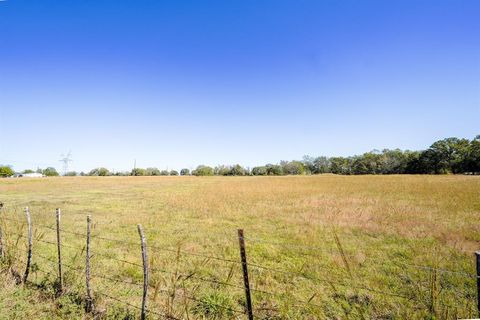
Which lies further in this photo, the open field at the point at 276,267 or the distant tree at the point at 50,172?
the distant tree at the point at 50,172

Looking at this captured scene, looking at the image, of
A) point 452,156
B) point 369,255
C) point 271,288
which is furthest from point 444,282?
point 452,156

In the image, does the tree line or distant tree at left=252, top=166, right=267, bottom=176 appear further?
distant tree at left=252, top=166, right=267, bottom=176

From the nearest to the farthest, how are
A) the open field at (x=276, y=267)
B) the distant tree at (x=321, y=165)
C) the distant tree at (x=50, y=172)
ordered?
the open field at (x=276, y=267), the distant tree at (x=321, y=165), the distant tree at (x=50, y=172)

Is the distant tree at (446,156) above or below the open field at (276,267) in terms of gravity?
above

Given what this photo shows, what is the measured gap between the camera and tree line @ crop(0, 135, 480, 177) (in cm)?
7912

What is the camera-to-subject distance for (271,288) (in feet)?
19.7

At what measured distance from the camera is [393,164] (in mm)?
106625

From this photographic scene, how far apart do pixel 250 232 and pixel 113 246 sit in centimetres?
562

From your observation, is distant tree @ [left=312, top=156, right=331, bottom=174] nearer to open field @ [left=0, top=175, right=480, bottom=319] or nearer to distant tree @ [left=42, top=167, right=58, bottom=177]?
open field @ [left=0, top=175, right=480, bottom=319]

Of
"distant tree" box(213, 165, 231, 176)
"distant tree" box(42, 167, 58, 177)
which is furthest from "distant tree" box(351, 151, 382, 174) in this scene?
"distant tree" box(42, 167, 58, 177)

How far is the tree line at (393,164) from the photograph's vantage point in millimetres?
79125

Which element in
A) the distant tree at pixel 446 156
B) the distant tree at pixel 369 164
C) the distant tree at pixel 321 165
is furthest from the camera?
the distant tree at pixel 321 165

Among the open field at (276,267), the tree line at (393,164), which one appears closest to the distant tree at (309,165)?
the tree line at (393,164)

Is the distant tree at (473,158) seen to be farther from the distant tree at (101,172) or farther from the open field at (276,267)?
the distant tree at (101,172)
